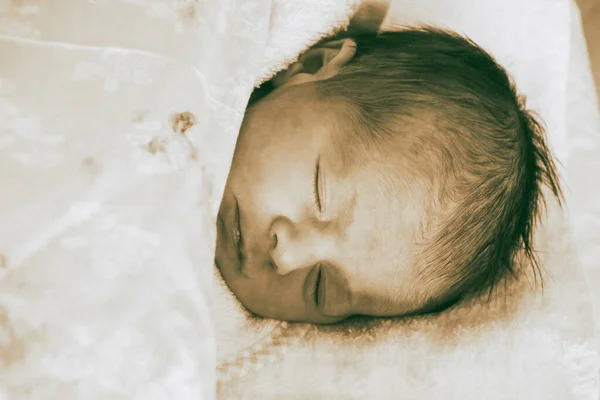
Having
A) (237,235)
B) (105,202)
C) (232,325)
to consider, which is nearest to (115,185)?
(105,202)

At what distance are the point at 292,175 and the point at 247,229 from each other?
10 centimetres

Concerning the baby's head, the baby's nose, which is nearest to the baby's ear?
the baby's head

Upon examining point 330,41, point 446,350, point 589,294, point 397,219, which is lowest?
point 446,350

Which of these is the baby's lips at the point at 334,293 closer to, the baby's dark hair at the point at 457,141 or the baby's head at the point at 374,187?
the baby's head at the point at 374,187

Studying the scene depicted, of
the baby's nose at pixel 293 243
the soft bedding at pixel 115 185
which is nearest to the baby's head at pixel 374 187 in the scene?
the baby's nose at pixel 293 243

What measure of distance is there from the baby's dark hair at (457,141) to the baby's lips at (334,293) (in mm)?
124

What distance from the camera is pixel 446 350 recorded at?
869mm

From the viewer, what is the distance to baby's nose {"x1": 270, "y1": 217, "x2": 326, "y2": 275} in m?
0.69

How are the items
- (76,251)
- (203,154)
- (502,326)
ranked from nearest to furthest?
1. (76,251)
2. (203,154)
3. (502,326)

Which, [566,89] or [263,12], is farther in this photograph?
[566,89]

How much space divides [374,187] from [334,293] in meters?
0.21

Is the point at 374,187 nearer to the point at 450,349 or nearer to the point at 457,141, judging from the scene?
the point at 457,141

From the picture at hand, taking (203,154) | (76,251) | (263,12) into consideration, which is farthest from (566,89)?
(76,251)

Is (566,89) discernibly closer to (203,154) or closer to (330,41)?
(330,41)
